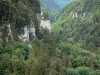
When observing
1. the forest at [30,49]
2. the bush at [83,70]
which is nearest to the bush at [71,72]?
the forest at [30,49]

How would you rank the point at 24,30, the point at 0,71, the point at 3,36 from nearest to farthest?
the point at 0,71
the point at 3,36
the point at 24,30

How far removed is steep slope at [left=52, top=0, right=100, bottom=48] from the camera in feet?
388

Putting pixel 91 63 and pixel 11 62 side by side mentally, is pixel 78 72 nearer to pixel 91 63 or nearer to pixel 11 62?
pixel 91 63

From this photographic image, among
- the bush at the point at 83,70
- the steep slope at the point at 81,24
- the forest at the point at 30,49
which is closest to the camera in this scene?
the forest at the point at 30,49

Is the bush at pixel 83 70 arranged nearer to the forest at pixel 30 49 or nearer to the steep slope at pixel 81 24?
the forest at pixel 30 49

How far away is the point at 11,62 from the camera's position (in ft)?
143

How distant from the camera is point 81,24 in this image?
139750 mm

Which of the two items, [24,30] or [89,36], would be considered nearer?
[24,30]

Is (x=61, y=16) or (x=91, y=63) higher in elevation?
(x=61, y=16)

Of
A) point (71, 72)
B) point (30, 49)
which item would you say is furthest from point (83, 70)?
point (30, 49)

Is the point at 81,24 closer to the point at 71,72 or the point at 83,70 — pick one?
the point at 83,70

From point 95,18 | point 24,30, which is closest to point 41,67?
point 24,30

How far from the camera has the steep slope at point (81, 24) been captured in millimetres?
118256

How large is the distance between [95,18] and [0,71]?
9272cm
